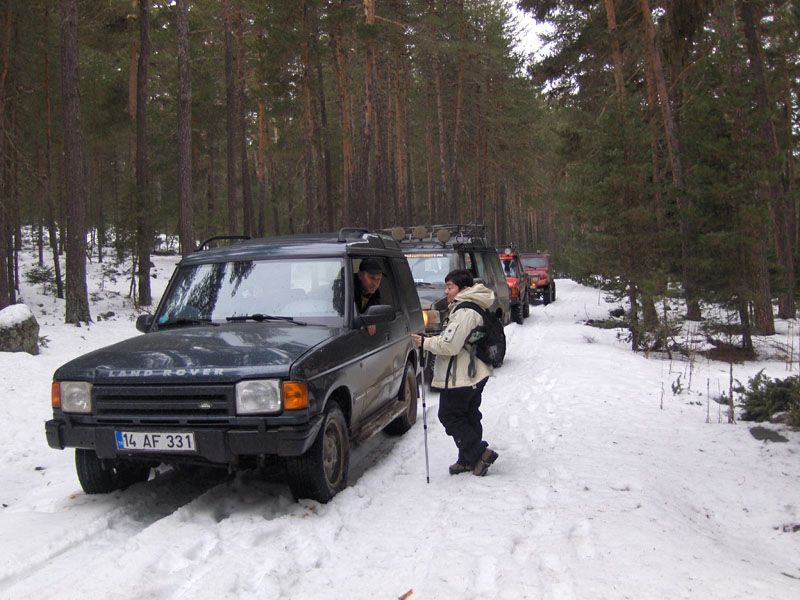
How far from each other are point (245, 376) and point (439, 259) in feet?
25.1

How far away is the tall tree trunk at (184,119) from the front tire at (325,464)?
12788 millimetres

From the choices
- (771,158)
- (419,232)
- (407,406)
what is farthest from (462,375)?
(771,158)

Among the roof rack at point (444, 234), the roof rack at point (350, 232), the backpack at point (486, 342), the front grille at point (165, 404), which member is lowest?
the front grille at point (165, 404)

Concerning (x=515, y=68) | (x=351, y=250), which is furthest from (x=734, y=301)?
(x=515, y=68)

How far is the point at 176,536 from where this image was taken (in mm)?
4102

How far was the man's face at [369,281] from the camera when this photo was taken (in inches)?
245

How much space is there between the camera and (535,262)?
89.5ft

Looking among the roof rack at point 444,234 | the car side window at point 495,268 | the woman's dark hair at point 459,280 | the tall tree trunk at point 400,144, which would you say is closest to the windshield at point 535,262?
the tall tree trunk at point 400,144

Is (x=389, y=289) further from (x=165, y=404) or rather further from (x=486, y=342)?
(x=165, y=404)

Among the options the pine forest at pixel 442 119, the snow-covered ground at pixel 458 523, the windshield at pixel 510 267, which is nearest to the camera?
the snow-covered ground at pixel 458 523

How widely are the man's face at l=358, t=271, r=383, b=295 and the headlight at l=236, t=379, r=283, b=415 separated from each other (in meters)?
2.16

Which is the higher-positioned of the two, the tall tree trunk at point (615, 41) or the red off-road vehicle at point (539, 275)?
the tall tree trunk at point (615, 41)

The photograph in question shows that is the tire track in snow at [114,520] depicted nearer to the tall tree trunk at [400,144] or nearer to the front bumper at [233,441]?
the front bumper at [233,441]

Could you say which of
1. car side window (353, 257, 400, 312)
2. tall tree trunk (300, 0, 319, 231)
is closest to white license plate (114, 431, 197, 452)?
car side window (353, 257, 400, 312)
